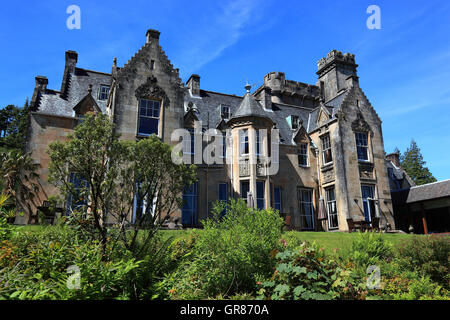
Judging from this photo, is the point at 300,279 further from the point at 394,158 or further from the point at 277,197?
the point at 394,158

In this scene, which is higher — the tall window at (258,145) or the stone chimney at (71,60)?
the stone chimney at (71,60)

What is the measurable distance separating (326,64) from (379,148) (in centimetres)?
1183

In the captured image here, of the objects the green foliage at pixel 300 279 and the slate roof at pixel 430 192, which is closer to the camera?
the green foliage at pixel 300 279

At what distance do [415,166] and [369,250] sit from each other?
2302 inches

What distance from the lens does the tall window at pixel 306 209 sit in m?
25.7

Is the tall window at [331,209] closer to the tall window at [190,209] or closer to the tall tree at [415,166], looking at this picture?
the tall window at [190,209]

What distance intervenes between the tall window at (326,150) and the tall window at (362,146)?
2.18 metres

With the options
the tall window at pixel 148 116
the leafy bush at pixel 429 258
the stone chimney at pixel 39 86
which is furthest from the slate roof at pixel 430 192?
the stone chimney at pixel 39 86

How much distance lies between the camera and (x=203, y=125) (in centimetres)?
2512

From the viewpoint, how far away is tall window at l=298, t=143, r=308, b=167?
27.1m

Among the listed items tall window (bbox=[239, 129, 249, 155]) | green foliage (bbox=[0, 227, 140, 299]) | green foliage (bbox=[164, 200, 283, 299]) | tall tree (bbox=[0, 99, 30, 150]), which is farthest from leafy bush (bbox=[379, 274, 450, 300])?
tall tree (bbox=[0, 99, 30, 150])

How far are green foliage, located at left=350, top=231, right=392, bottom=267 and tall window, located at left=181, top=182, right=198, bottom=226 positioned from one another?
12.5 metres

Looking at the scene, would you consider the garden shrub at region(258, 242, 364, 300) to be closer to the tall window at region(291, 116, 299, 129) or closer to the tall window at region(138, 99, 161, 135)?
the tall window at region(138, 99, 161, 135)
